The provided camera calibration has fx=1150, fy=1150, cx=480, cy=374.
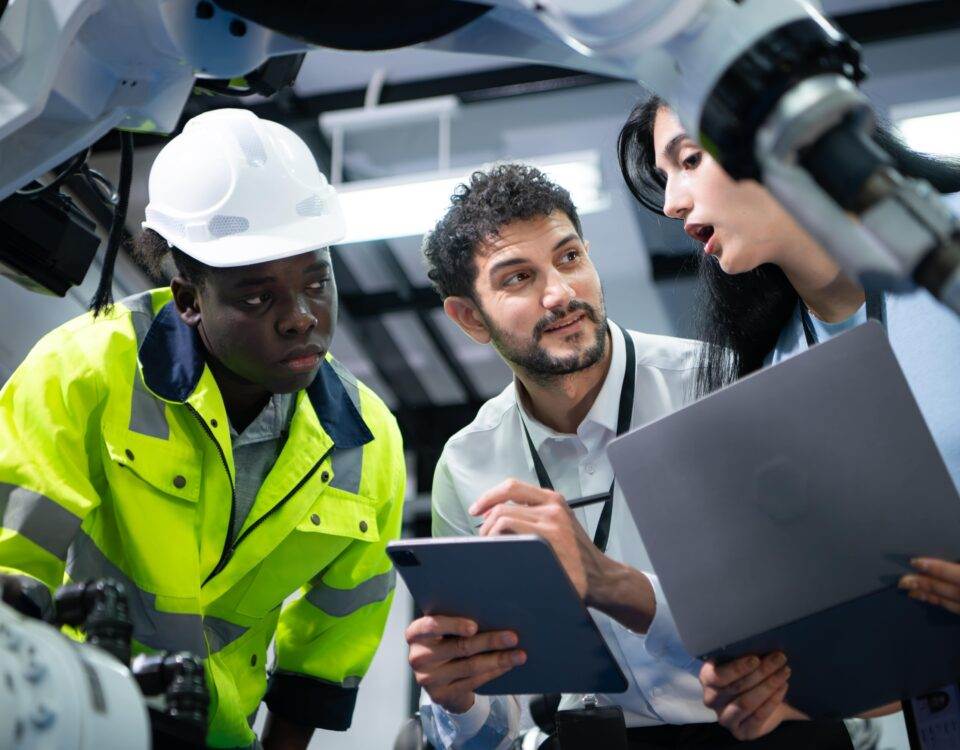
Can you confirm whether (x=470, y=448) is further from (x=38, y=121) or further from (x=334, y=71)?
(x=334, y=71)

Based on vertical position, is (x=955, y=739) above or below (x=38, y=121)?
below

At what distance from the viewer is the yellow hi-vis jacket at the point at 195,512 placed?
6.38 feet

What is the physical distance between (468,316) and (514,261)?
0.25 m

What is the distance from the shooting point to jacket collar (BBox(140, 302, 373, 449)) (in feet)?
6.89

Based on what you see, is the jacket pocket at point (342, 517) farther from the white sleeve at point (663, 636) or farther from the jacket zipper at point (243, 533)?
the white sleeve at point (663, 636)

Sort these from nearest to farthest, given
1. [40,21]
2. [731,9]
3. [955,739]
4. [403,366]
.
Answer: [731,9] < [40,21] < [955,739] < [403,366]

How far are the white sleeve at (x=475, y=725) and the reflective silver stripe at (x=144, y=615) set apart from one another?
43 cm

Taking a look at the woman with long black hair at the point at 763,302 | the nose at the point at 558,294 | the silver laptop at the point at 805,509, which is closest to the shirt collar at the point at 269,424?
the nose at the point at 558,294

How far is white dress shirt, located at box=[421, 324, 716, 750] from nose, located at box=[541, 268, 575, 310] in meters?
0.13

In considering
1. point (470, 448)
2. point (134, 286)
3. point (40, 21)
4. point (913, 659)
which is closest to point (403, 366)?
point (134, 286)

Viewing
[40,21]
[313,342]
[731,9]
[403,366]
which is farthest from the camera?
[403,366]

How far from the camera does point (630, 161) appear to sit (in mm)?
2412

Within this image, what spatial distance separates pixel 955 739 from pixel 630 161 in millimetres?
1332

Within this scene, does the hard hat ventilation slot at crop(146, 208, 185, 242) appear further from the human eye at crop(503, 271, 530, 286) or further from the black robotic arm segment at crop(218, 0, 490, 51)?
the black robotic arm segment at crop(218, 0, 490, 51)
